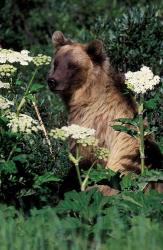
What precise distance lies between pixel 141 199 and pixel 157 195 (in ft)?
0.54

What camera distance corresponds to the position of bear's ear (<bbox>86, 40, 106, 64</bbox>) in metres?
10.2

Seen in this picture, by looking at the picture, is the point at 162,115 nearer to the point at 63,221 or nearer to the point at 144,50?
the point at 144,50

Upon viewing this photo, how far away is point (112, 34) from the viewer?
12.7 meters

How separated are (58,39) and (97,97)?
125cm

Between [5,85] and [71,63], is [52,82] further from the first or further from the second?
[5,85]

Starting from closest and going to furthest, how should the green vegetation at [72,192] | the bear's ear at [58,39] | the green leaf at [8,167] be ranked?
1. the green vegetation at [72,192]
2. the green leaf at [8,167]
3. the bear's ear at [58,39]

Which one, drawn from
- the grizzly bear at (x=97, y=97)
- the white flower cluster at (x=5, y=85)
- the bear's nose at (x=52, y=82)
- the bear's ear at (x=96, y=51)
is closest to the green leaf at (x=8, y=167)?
the white flower cluster at (x=5, y=85)

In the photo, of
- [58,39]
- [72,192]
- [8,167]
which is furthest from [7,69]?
[58,39]

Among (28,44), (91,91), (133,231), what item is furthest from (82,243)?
(28,44)

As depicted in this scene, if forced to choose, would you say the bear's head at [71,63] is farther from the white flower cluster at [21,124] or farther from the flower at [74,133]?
the flower at [74,133]

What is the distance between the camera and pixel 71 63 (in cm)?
1070

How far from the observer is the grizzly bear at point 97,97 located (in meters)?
8.95

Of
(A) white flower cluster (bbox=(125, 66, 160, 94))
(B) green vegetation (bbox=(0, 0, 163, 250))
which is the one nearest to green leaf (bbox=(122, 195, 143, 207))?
(B) green vegetation (bbox=(0, 0, 163, 250))

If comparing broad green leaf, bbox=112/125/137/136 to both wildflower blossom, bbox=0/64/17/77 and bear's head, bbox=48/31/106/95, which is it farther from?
bear's head, bbox=48/31/106/95
